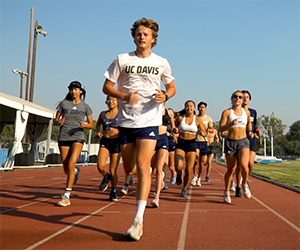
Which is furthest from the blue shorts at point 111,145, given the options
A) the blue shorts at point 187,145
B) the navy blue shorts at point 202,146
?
the navy blue shorts at point 202,146

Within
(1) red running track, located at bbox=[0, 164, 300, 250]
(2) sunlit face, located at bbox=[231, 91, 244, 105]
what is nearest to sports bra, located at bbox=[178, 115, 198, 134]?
(2) sunlit face, located at bbox=[231, 91, 244, 105]

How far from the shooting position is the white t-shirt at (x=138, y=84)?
409cm

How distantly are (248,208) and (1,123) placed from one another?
28843 mm

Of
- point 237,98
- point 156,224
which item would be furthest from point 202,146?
point 156,224

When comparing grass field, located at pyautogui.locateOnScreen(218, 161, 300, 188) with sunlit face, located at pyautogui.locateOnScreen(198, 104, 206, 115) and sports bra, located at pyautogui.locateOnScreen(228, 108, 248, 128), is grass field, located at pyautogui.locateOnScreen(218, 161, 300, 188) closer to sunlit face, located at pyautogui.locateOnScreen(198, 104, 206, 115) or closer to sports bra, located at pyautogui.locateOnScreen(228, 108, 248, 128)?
sunlit face, located at pyautogui.locateOnScreen(198, 104, 206, 115)

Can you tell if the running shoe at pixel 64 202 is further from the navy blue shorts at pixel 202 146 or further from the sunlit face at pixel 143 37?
the navy blue shorts at pixel 202 146

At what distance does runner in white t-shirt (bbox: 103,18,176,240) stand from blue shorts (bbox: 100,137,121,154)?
317 centimetres

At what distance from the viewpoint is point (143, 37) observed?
4.19 m

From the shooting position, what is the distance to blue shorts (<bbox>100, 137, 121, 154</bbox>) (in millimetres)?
7475

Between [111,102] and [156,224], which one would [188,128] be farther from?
[156,224]

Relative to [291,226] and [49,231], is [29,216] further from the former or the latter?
[291,226]

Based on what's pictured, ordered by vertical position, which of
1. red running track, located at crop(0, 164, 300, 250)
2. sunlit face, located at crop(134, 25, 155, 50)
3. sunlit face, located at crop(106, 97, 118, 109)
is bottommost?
red running track, located at crop(0, 164, 300, 250)

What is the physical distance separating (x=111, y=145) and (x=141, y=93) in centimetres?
356

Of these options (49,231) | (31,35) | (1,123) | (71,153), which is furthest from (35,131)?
Answer: (49,231)
